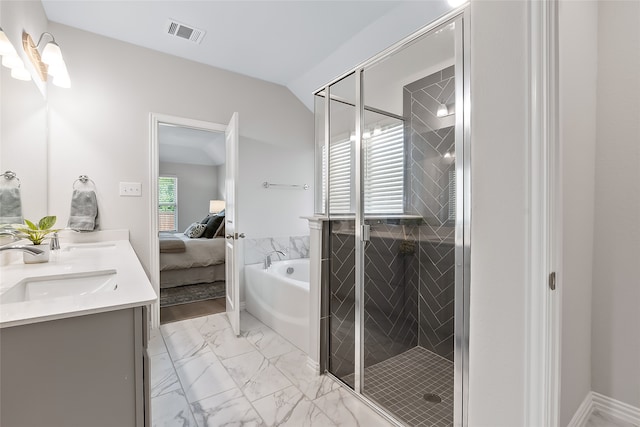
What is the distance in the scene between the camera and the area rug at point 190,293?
11.6 ft

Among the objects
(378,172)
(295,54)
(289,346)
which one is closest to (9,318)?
(378,172)

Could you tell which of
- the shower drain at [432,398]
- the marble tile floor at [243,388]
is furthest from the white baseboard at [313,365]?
the shower drain at [432,398]

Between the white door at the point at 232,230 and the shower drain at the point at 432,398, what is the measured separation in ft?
5.15

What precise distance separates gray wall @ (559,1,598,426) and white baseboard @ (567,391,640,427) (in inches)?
1.9

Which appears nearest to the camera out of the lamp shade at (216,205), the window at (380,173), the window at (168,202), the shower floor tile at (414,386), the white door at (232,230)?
the shower floor tile at (414,386)

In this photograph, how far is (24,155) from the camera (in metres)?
1.69

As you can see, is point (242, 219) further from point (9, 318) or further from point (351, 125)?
point (9, 318)

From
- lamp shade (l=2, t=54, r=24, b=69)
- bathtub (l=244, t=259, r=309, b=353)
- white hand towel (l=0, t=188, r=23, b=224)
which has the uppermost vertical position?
lamp shade (l=2, t=54, r=24, b=69)

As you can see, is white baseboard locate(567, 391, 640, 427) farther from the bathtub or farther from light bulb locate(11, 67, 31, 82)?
light bulb locate(11, 67, 31, 82)

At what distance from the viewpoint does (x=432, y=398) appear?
65.5 inches

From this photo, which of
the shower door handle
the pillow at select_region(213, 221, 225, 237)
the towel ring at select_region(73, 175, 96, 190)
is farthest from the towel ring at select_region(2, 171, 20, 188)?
the pillow at select_region(213, 221, 225, 237)

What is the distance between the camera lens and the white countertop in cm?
78

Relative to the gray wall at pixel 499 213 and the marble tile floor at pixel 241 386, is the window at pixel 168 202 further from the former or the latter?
the gray wall at pixel 499 213

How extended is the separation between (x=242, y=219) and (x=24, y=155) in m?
1.85
